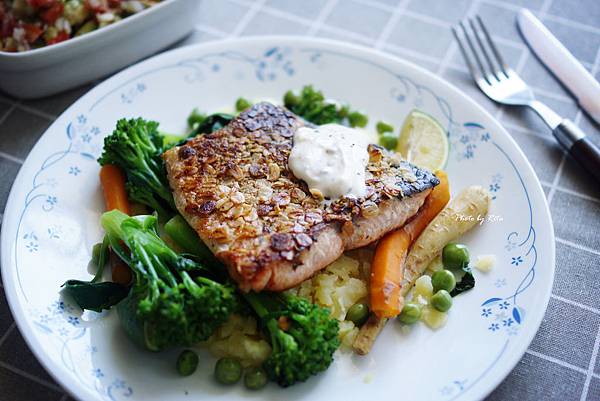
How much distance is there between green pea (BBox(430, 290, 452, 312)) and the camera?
3.92m

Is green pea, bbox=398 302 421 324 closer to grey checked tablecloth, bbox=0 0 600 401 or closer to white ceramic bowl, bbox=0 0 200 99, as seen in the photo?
grey checked tablecloth, bbox=0 0 600 401

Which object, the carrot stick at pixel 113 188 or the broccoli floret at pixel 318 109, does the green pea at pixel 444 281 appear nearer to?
the broccoli floret at pixel 318 109

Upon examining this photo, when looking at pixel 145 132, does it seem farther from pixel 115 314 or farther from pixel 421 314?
pixel 421 314

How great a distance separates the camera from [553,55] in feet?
18.9

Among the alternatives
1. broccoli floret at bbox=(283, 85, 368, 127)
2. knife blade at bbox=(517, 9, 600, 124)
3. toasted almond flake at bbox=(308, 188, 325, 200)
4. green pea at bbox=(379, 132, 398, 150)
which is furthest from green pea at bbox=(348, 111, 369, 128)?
knife blade at bbox=(517, 9, 600, 124)

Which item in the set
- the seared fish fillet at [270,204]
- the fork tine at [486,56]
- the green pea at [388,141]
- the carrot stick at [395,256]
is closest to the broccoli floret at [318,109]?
the green pea at [388,141]

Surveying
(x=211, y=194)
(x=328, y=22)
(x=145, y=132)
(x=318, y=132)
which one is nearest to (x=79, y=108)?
(x=145, y=132)

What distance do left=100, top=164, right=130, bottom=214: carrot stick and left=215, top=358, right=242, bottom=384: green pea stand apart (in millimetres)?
1361

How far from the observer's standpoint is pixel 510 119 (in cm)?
554

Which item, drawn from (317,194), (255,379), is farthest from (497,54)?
(255,379)

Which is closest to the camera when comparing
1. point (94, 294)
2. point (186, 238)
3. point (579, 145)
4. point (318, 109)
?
point (94, 294)

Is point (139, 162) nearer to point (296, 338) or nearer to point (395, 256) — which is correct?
point (296, 338)

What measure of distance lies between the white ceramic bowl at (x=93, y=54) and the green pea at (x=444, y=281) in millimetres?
3307

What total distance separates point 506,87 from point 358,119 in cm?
149
